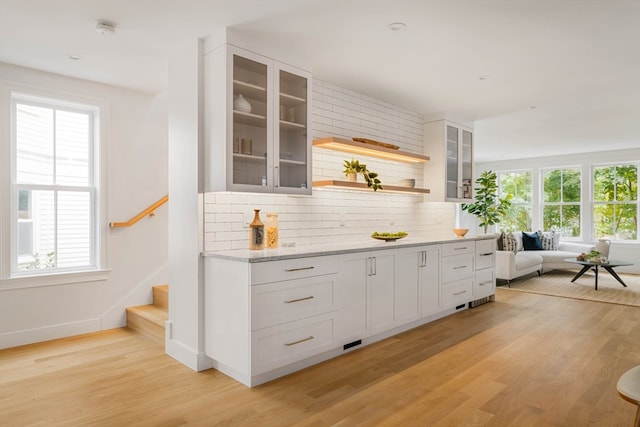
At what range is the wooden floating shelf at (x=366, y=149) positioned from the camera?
159 inches

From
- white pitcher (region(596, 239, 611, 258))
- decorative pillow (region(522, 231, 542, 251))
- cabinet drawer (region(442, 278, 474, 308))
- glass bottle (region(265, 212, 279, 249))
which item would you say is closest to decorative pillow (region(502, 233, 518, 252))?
decorative pillow (region(522, 231, 542, 251))

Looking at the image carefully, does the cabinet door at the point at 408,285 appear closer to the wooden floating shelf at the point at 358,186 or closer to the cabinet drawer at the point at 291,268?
the wooden floating shelf at the point at 358,186

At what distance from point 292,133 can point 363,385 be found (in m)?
2.05

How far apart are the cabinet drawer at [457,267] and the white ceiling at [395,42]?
6.20 feet

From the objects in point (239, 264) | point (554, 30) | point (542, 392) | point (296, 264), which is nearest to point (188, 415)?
point (239, 264)

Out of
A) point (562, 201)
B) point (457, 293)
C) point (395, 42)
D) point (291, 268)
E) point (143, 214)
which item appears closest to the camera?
point (291, 268)

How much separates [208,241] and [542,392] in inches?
103

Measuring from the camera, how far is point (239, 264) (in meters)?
2.86

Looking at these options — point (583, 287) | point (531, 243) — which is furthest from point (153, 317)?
point (531, 243)

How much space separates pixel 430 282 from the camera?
444 cm

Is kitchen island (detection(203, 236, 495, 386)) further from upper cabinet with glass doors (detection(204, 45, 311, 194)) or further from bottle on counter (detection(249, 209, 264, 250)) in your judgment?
upper cabinet with glass doors (detection(204, 45, 311, 194))

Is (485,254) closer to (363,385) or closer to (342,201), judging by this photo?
(342,201)

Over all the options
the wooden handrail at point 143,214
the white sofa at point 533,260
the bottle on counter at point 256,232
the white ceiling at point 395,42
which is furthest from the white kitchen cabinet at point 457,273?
the wooden handrail at point 143,214

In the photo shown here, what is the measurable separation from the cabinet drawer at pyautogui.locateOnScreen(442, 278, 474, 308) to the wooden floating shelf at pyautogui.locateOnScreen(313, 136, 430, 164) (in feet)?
5.17
